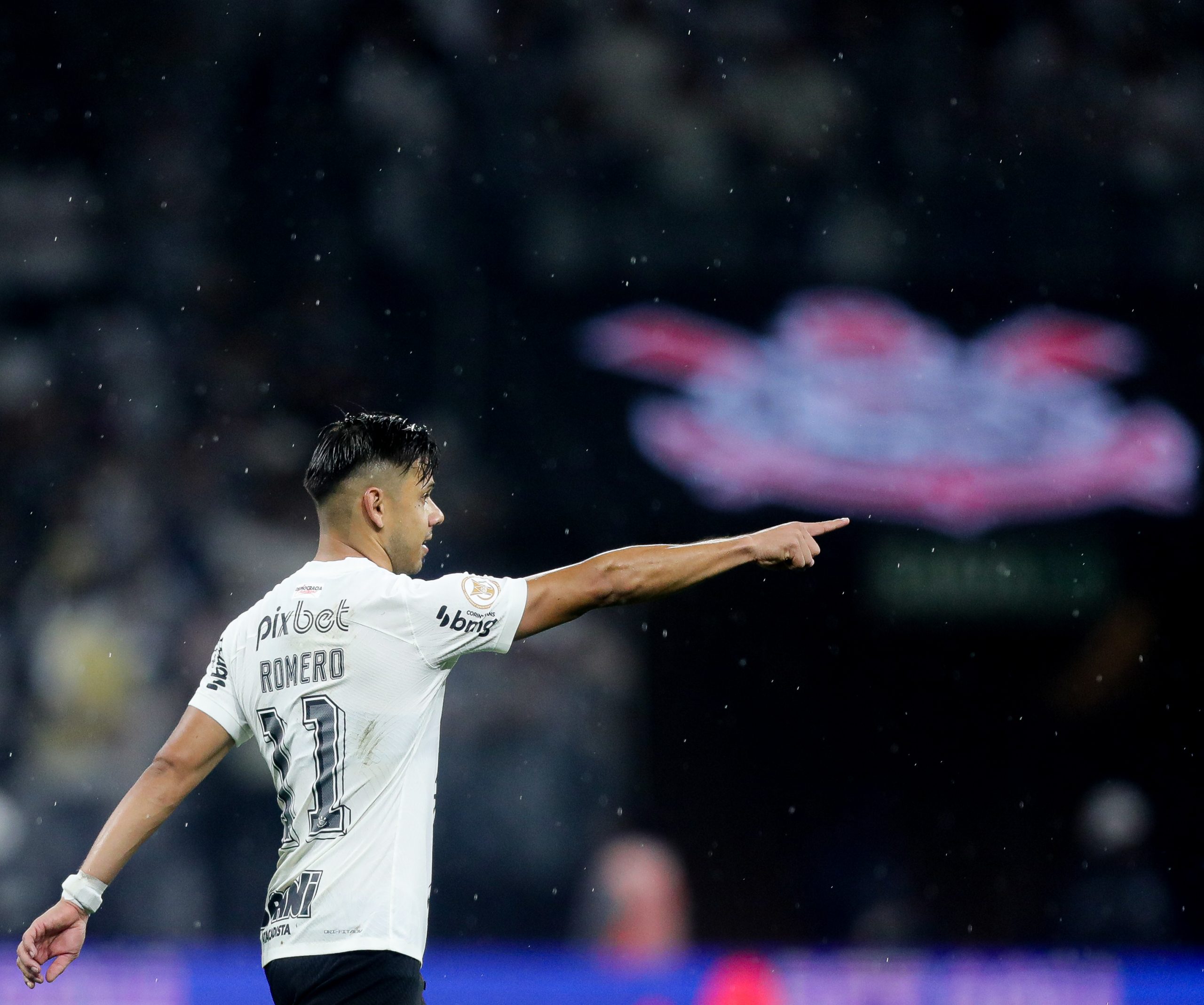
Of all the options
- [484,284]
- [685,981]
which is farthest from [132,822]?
[484,284]

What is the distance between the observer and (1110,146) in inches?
381

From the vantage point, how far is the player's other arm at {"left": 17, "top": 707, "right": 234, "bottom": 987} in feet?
8.30

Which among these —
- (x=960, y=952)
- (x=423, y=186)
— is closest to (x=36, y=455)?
(x=423, y=186)

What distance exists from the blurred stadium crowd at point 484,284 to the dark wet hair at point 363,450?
15.6ft

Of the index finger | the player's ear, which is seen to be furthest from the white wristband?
the index finger

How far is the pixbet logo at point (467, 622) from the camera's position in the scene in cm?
249

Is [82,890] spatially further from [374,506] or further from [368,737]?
[374,506]

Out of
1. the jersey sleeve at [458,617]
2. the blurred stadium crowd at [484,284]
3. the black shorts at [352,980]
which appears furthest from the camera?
the blurred stadium crowd at [484,284]

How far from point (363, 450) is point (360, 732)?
1.73ft

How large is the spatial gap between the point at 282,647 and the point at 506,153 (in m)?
7.29

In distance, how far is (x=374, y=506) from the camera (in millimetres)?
2627

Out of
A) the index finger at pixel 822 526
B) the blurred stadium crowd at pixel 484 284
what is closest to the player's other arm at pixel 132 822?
the index finger at pixel 822 526

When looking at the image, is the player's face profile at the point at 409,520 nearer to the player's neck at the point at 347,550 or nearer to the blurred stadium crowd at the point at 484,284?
the player's neck at the point at 347,550

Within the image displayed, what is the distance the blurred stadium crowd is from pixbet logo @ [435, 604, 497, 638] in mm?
4776
